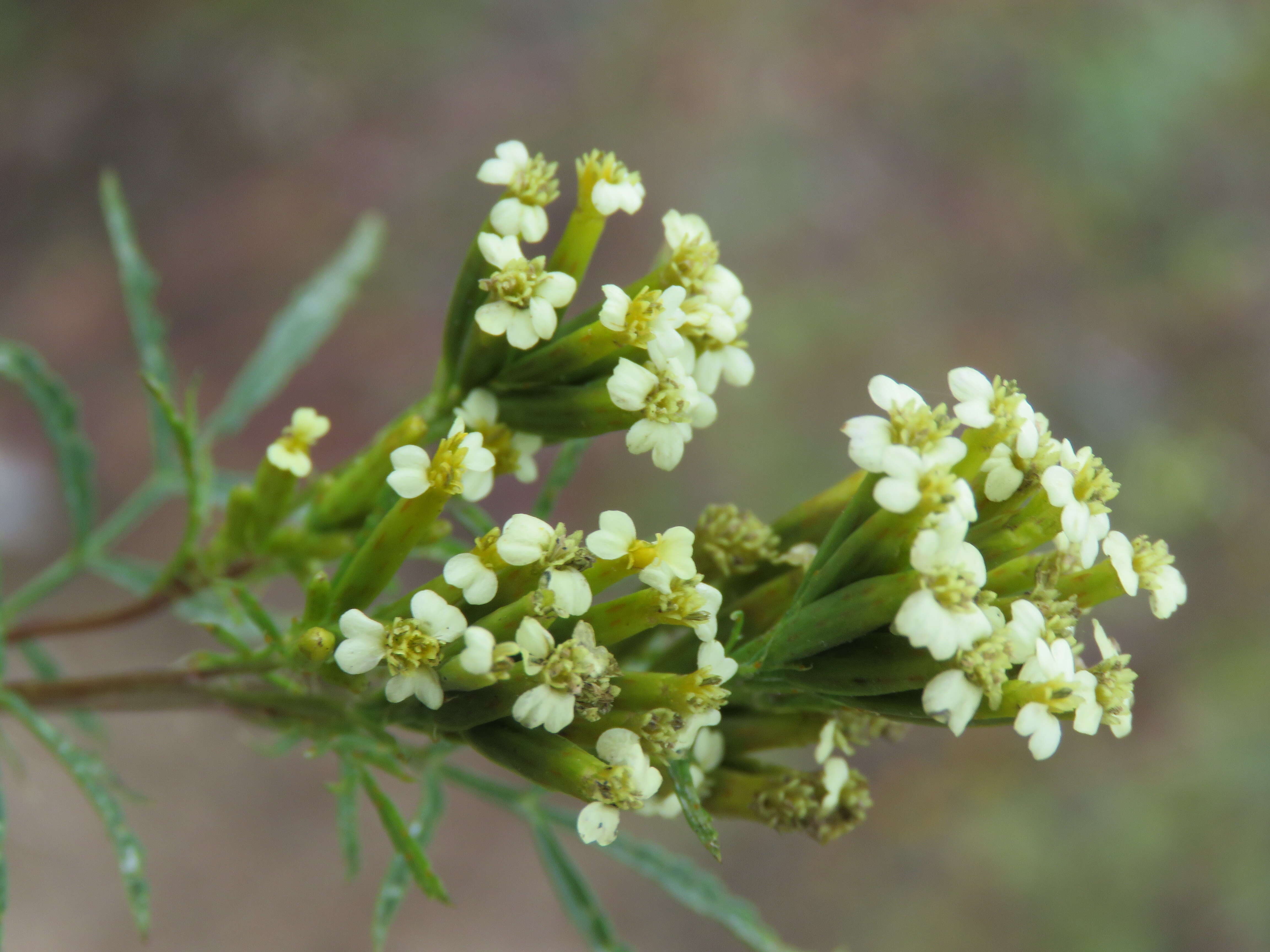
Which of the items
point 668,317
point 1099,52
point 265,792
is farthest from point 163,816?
point 1099,52

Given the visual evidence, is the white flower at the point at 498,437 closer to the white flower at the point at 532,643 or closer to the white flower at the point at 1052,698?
the white flower at the point at 532,643

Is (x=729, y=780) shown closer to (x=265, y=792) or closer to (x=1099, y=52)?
(x=265, y=792)

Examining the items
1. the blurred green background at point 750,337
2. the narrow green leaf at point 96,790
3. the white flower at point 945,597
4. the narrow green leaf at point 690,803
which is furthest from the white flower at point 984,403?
the blurred green background at point 750,337

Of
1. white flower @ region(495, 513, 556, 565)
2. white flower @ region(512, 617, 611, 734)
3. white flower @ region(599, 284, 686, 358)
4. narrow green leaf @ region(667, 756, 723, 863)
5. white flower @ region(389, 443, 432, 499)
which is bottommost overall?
narrow green leaf @ region(667, 756, 723, 863)

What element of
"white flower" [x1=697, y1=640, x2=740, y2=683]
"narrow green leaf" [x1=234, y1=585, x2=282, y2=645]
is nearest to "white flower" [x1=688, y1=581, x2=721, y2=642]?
"white flower" [x1=697, y1=640, x2=740, y2=683]

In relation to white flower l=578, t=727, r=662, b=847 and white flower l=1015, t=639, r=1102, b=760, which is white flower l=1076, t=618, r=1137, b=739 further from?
white flower l=578, t=727, r=662, b=847
